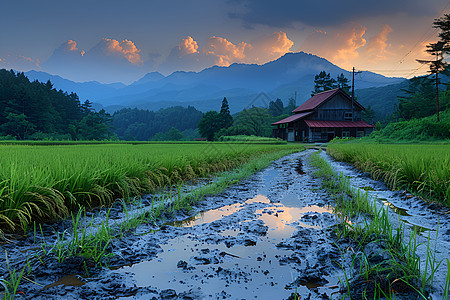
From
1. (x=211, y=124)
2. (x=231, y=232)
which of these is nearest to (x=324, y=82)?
(x=211, y=124)

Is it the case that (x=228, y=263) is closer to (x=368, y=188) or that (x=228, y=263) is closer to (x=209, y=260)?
(x=209, y=260)

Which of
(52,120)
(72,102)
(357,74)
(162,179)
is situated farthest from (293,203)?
(72,102)

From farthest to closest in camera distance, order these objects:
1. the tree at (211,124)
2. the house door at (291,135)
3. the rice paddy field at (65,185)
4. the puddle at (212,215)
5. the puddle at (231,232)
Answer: the tree at (211,124) < the house door at (291,135) < the puddle at (212,215) < the puddle at (231,232) < the rice paddy field at (65,185)

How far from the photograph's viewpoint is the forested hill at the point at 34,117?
42.3m

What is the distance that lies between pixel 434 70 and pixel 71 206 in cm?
4279

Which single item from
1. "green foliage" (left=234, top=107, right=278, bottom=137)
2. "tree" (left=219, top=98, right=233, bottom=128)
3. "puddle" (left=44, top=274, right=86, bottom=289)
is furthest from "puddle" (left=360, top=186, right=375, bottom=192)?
"tree" (left=219, top=98, right=233, bottom=128)

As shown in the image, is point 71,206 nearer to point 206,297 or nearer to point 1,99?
point 206,297

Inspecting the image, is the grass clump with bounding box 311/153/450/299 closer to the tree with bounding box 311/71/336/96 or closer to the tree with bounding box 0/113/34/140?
the tree with bounding box 0/113/34/140

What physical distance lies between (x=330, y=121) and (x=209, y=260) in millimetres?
39487

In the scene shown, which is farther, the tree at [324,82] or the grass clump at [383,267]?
the tree at [324,82]

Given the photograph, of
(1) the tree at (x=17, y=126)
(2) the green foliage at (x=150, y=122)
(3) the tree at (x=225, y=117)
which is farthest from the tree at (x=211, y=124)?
(2) the green foliage at (x=150, y=122)

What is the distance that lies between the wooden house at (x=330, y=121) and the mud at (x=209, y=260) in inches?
1351

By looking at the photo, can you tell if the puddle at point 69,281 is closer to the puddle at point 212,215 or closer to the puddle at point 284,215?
the puddle at point 212,215

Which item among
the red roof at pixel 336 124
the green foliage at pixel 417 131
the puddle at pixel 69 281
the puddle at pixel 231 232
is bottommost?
the puddle at pixel 231 232
